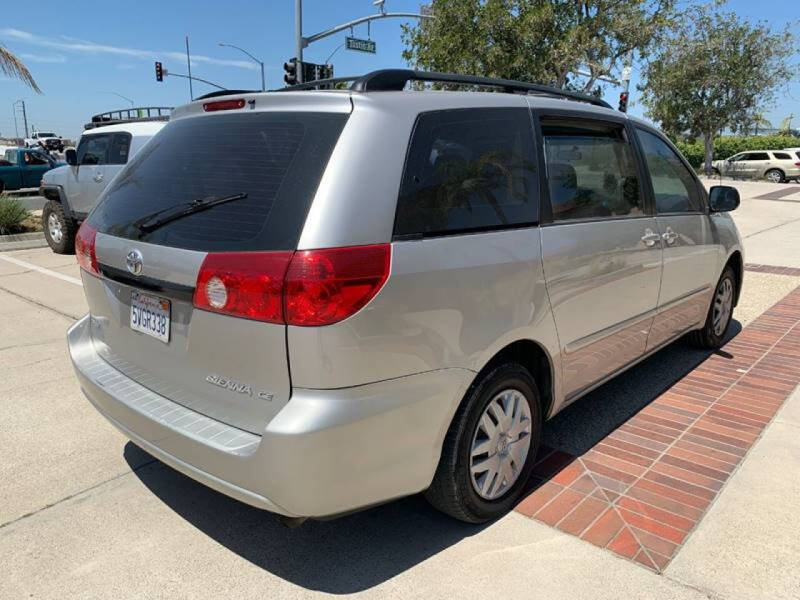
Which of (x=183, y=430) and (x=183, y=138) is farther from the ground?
(x=183, y=138)

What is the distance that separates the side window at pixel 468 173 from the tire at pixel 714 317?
2823mm

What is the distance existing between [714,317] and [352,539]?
3.70 metres

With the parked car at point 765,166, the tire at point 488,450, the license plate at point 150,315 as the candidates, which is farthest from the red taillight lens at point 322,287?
the parked car at point 765,166

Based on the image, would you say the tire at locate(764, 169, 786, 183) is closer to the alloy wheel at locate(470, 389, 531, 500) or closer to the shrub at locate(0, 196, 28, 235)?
the shrub at locate(0, 196, 28, 235)

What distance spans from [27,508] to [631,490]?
9.26 feet

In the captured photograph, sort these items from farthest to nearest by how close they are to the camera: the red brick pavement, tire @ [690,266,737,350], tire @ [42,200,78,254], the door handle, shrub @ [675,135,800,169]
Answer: shrub @ [675,135,800,169], tire @ [42,200,78,254], tire @ [690,266,737,350], the door handle, the red brick pavement

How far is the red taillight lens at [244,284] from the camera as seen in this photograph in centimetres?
205

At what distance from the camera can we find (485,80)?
3039mm

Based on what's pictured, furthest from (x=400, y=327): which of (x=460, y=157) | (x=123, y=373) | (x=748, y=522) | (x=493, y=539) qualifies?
(x=748, y=522)

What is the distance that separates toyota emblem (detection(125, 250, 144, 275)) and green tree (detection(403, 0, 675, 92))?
21.7m

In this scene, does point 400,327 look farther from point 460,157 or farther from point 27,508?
point 27,508

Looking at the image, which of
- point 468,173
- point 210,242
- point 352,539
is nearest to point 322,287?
point 210,242

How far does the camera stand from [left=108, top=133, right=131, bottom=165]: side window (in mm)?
9258

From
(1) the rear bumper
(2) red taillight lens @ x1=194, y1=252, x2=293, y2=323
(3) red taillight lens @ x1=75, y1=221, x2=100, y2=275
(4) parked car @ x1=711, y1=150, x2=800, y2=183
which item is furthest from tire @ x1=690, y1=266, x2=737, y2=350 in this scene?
(4) parked car @ x1=711, y1=150, x2=800, y2=183
